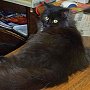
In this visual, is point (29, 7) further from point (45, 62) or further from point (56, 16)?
point (45, 62)

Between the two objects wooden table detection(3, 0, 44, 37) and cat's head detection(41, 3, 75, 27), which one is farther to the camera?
wooden table detection(3, 0, 44, 37)

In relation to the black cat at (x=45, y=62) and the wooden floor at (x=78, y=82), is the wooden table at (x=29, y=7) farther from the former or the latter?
the wooden floor at (x=78, y=82)

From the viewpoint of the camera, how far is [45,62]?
117 cm

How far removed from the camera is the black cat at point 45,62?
106cm

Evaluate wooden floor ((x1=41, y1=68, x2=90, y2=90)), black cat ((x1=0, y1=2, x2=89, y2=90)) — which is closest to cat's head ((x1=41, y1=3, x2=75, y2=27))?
black cat ((x1=0, y1=2, x2=89, y2=90))

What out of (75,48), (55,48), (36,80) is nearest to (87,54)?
(75,48)

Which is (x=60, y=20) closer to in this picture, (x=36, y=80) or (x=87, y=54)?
(x=87, y=54)

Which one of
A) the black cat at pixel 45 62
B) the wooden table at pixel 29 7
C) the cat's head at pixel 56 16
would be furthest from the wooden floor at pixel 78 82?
the wooden table at pixel 29 7

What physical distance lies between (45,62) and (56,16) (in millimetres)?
606

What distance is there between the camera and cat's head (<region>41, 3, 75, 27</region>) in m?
1.66

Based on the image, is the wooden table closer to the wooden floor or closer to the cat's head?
the cat's head

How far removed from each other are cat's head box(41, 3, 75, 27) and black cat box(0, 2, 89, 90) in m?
0.18

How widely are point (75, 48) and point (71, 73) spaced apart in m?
0.16

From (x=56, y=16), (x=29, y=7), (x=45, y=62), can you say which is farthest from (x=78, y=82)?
(x=29, y=7)
